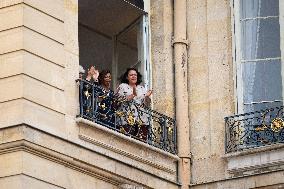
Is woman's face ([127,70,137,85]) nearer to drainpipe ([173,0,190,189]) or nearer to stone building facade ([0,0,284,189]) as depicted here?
stone building facade ([0,0,284,189])

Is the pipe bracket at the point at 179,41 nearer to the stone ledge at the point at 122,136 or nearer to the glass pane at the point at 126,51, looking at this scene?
the glass pane at the point at 126,51

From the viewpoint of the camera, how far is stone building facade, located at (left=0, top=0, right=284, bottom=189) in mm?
15414

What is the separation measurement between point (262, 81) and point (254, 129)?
745mm

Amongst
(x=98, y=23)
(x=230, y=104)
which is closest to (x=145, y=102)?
(x=230, y=104)

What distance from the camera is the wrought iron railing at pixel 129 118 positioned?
16.4 meters

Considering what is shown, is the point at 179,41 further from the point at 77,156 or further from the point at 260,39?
the point at 77,156

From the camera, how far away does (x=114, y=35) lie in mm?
19438

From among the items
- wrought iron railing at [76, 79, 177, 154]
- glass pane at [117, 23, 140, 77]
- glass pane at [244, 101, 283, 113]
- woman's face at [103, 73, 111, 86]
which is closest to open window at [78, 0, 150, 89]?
glass pane at [117, 23, 140, 77]

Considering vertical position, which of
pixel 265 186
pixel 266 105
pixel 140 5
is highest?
pixel 140 5

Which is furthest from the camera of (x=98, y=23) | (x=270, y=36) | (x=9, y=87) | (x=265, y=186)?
(x=98, y=23)

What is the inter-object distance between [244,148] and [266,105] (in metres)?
0.72

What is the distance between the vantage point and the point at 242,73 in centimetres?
1777

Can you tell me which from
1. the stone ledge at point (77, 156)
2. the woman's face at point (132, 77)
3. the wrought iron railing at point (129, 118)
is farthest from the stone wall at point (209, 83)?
the woman's face at point (132, 77)

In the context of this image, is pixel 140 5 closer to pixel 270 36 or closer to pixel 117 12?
pixel 117 12
